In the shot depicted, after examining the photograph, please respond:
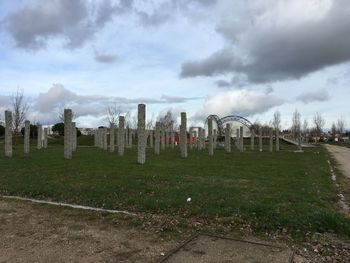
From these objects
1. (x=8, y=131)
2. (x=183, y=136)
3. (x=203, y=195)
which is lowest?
(x=203, y=195)

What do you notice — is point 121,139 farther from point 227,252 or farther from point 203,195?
point 227,252

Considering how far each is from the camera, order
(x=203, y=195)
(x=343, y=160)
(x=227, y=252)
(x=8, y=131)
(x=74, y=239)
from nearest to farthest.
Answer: (x=227, y=252) → (x=74, y=239) → (x=203, y=195) → (x=8, y=131) → (x=343, y=160)

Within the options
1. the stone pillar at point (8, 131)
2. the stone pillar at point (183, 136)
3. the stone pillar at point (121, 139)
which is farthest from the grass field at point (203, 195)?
the stone pillar at point (121, 139)

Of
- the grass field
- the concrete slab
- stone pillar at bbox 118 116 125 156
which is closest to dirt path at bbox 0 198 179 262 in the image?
the concrete slab

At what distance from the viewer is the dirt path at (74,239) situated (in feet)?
18.0

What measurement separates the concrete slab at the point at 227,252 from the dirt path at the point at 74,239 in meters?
0.29

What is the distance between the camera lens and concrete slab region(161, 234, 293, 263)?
5.30 m

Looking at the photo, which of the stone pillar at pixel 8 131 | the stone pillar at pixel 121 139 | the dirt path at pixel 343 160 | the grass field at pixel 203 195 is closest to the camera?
the grass field at pixel 203 195

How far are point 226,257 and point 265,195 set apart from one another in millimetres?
4385

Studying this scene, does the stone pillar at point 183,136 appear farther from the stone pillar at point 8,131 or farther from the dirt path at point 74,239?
the dirt path at point 74,239

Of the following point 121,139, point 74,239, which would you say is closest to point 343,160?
point 121,139

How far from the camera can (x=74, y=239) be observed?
20.5 ft

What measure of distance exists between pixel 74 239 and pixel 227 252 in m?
2.30

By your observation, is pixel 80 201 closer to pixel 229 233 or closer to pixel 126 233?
pixel 126 233
